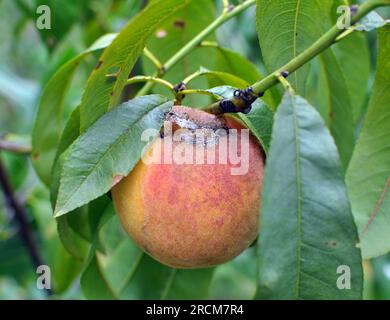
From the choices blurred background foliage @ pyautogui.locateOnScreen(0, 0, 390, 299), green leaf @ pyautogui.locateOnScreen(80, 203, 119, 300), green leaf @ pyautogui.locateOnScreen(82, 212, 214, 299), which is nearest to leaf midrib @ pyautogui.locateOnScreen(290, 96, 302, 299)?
green leaf @ pyautogui.locateOnScreen(80, 203, 119, 300)

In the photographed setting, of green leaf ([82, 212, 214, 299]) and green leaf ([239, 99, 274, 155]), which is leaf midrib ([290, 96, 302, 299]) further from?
green leaf ([82, 212, 214, 299])

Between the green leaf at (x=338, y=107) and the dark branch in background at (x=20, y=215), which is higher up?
the green leaf at (x=338, y=107)

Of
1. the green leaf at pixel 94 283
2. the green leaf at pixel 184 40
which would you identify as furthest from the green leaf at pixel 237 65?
the green leaf at pixel 94 283

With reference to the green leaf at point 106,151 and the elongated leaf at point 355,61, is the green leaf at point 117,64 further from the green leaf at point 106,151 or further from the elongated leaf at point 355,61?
the elongated leaf at point 355,61

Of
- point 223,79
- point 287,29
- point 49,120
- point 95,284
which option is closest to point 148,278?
point 95,284

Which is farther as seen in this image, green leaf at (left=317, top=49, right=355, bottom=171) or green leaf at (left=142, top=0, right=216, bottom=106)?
green leaf at (left=142, top=0, right=216, bottom=106)
